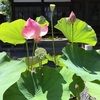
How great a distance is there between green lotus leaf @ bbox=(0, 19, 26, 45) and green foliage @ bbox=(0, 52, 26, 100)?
4 cm

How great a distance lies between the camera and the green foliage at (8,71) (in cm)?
58

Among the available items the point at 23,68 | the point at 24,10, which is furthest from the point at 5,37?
the point at 24,10

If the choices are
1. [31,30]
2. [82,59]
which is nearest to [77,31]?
[82,59]

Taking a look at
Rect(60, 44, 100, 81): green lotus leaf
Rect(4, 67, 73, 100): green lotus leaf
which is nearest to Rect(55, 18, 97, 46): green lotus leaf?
Rect(60, 44, 100, 81): green lotus leaf

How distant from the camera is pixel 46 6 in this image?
36.6ft

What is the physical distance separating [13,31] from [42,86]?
0.51 feet

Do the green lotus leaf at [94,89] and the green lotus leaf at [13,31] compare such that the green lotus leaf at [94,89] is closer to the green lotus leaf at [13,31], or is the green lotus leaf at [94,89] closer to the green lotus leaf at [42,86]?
the green lotus leaf at [42,86]

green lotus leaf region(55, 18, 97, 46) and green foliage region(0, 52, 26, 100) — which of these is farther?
green lotus leaf region(55, 18, 97, 46)

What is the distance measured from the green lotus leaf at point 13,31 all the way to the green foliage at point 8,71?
40 millimetres

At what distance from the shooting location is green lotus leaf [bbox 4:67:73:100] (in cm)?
59

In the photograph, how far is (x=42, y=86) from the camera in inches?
24.6

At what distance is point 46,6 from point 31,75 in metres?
10.6

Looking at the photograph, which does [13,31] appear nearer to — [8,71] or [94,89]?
[8,71]

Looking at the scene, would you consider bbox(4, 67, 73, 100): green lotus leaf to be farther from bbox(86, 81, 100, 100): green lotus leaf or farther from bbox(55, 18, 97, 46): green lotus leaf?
bbox(55, 18, 97, 46): green lotus leaf
